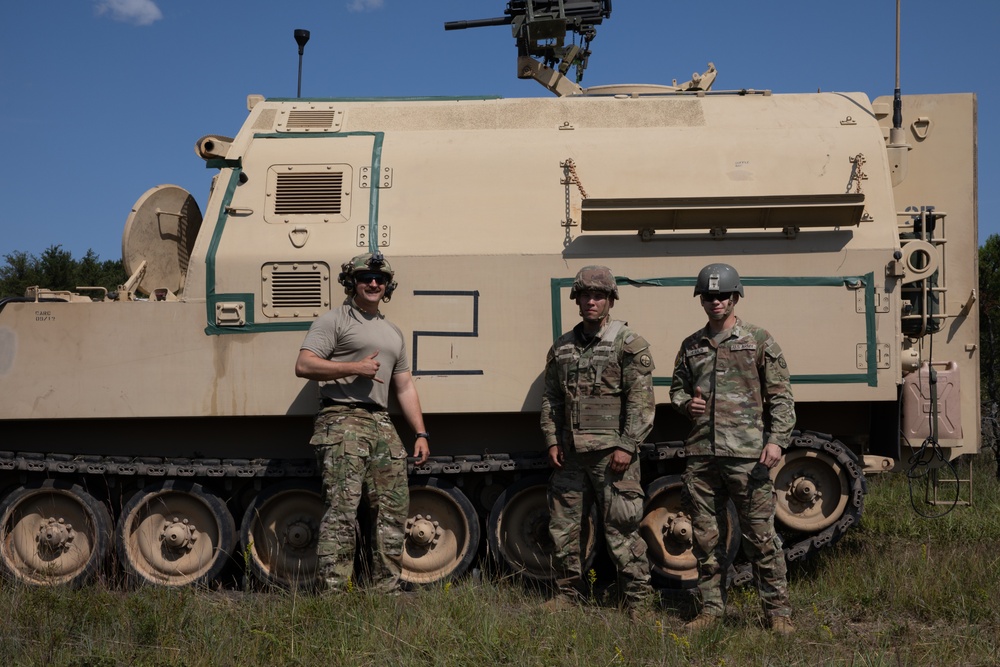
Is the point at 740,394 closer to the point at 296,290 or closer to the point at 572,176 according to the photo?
the point at 572,176

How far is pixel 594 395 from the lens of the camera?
19.4 ft

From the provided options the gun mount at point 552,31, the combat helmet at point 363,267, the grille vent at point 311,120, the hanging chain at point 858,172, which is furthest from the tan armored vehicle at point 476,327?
the gun mount at point 552,31

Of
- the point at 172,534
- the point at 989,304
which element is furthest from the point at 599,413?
the point at 989,304

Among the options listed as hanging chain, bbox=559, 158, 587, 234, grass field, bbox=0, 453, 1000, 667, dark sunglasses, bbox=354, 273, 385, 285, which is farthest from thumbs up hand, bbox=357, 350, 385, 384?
hanging chain, bbox=559, 158, 587, 234

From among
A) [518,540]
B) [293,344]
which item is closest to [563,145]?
[293,344]

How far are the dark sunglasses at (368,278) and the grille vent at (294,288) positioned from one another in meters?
0.50

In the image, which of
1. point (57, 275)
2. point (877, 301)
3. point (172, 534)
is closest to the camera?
point (877, 301)

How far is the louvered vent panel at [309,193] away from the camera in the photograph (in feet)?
22.5

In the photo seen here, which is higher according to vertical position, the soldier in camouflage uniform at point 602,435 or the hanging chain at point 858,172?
the hanging chain at point 858,172

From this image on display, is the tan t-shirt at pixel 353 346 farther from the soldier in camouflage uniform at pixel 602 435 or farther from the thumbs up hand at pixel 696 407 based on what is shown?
the thumbs up hand at pixel 696 407

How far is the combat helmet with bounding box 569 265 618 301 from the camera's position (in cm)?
585

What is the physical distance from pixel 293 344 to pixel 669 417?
2.78 metres

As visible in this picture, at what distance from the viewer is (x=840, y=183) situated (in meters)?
6.75

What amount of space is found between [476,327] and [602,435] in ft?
4.08
